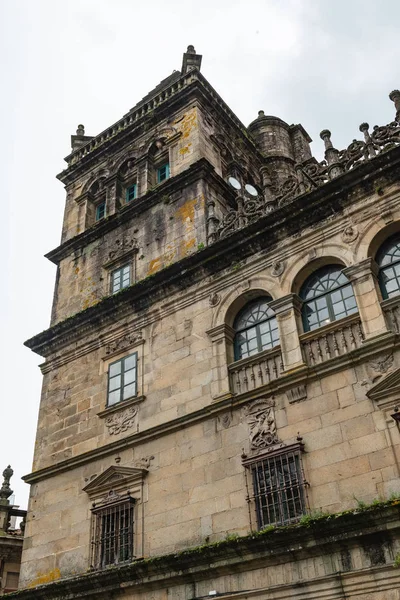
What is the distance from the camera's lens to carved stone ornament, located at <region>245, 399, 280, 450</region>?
1212 cm

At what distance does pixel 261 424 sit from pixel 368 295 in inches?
128

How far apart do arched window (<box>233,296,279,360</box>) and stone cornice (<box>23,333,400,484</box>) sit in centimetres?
120

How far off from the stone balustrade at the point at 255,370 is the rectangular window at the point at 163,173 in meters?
8.36

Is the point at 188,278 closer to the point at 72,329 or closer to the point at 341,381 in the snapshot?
the point at 72,329

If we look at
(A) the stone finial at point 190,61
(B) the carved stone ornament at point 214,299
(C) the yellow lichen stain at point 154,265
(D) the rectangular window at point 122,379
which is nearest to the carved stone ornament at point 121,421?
(D) the rectangular window at point 122,379

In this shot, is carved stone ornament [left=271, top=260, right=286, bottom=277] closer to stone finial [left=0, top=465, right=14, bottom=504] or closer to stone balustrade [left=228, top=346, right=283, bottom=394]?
stone balustrade [left=228, top=346, right=283, bottom=394]

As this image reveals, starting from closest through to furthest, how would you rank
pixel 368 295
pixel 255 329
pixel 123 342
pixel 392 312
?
pixel 392 312 < pixel 368 295 < pixel 255 329 < pixel 123 342

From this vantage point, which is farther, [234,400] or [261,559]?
[234,400]

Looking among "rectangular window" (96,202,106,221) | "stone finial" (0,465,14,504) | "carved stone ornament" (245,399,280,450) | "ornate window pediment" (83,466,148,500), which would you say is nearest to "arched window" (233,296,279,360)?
"carved stone ornament" (245,399,280,450)

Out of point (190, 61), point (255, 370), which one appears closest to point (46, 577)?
point (255, 370)

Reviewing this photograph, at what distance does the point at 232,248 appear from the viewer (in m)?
15.0

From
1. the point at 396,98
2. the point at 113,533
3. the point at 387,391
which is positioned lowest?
the point at 113,533

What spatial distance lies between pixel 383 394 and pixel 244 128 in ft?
46.2

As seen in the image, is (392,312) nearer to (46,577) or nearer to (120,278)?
(120,278)
